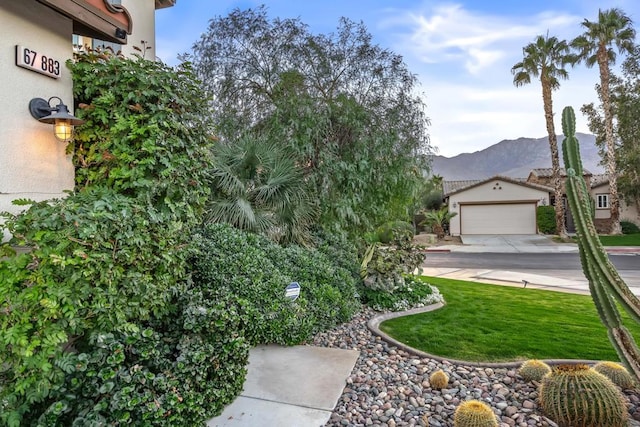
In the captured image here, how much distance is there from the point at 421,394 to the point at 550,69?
→ 23.9m

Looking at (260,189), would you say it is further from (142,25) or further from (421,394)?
(142,25)

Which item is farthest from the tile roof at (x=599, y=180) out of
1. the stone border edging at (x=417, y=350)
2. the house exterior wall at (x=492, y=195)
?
the stone border edging at (x=417, y=350)

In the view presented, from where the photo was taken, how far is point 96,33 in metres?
3.77

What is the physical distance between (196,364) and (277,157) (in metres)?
4.51

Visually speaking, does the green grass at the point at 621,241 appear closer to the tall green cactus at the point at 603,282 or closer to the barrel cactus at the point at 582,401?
the barrel cactus at the point at 582,401

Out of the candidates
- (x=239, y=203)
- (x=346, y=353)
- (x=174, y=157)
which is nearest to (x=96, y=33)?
(x=174, y=157)

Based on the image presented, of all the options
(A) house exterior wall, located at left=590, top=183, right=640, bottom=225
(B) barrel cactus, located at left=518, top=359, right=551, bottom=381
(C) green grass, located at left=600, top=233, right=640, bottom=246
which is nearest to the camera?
(B) barrel cactus, located at left=518, top=359, right=551, bottom=381

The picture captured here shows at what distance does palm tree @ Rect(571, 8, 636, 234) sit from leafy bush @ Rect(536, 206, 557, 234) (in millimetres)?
3355

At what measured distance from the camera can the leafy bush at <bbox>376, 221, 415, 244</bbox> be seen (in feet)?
25.8

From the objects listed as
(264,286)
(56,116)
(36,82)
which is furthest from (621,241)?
(36,82)

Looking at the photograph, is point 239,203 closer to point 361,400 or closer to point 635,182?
point 361,400

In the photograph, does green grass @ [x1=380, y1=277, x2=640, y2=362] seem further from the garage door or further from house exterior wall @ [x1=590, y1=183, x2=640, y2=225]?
house exterior wall @ [x1=590, y1=183, x2=640, y2=225]

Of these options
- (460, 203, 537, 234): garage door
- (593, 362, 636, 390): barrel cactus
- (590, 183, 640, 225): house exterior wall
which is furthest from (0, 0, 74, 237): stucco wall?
(590, 183, 640, 225): house exterior wall

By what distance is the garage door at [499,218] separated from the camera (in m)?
25.0
